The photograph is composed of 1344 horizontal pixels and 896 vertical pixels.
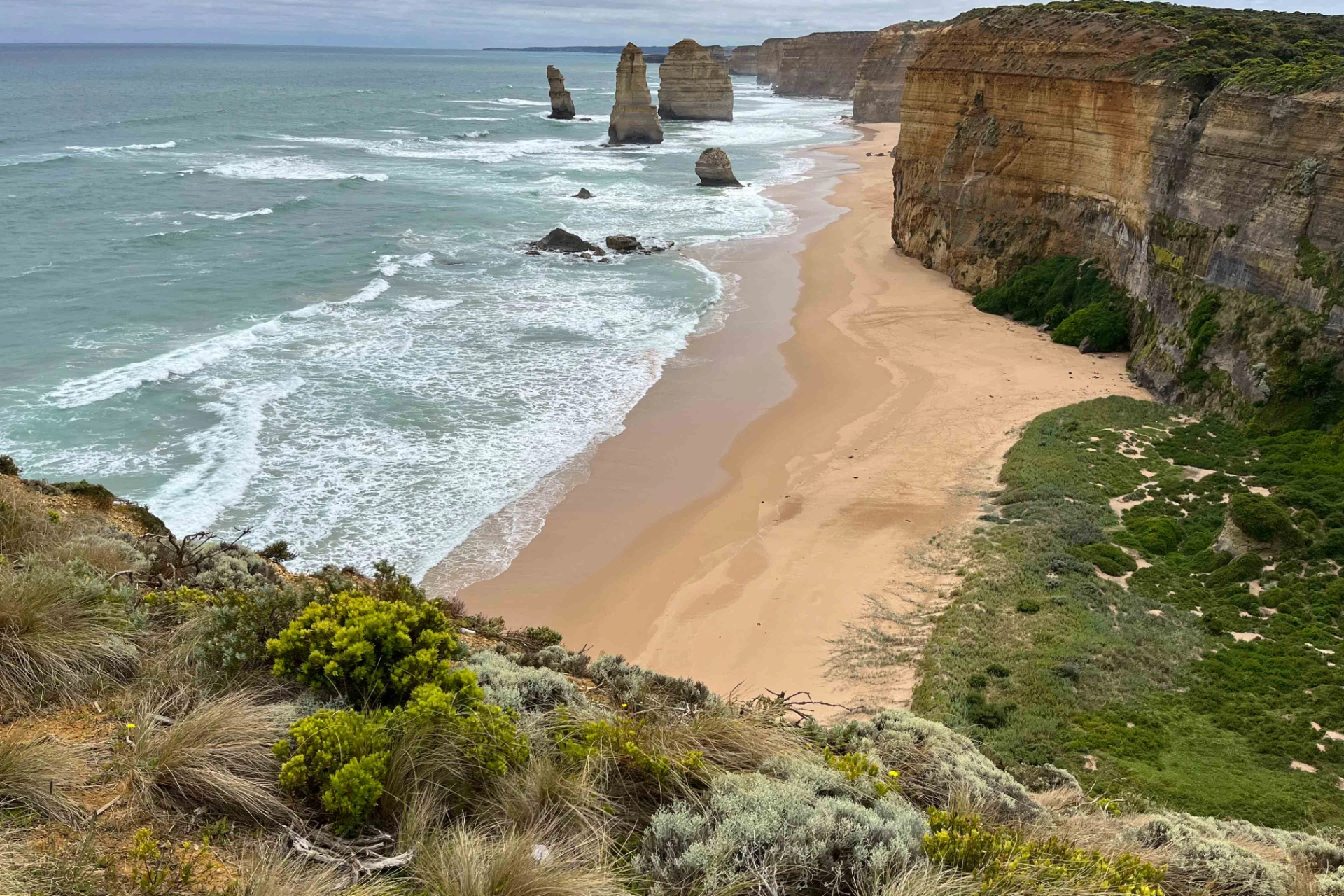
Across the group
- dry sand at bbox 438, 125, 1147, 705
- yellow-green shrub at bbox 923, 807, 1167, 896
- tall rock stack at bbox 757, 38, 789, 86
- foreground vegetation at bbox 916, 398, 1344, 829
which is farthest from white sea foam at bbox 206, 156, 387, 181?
tall rock stack at bbox 757, 38, 789, 86

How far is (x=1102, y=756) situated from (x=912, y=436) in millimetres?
10636

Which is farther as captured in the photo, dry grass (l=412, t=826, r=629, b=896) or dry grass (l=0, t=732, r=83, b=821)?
dry grass (l=0, t=732, r=83, b=821)

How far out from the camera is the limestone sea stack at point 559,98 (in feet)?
284

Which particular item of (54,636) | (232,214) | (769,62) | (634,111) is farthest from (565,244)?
(769,62)

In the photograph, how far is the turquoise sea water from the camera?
16547mm

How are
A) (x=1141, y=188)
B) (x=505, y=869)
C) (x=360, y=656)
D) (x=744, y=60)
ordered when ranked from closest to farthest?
(x=505, y=869) < (x=360, y=656) < (x=1141, y=188) < (x=744, y=60)

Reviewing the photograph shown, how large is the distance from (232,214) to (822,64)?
109458 millimetres

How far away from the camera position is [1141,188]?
22.4 m

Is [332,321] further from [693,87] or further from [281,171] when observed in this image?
[693,87]

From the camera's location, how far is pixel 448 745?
4707 millimetres

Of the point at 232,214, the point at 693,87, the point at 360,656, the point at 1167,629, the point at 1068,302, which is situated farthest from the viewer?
the point at 693,87

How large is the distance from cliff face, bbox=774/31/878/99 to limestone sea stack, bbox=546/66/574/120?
168 ft

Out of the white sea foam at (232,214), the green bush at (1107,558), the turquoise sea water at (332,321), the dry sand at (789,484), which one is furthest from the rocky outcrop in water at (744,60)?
the green bush at (1107,558)

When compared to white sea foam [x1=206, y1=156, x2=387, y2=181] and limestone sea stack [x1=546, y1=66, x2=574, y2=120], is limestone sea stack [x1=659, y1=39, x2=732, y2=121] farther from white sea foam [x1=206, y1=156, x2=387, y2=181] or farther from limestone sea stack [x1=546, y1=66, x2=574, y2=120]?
white sea foam [x1=206, y1=156, x2=387, y2=181]
